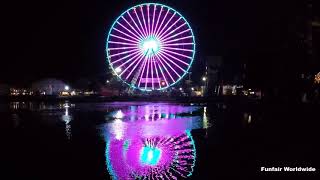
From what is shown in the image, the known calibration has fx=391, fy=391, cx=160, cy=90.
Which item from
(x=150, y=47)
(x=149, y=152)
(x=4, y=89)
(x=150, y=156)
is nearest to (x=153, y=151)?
(x=149, y=152)

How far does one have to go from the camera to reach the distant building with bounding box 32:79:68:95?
2990 inches

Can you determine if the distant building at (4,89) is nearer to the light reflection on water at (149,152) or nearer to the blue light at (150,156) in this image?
the light reflection on water at (149,152)

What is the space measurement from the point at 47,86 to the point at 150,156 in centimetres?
7022

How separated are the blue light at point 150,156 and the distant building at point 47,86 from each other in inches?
2688

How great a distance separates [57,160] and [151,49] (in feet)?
86.6

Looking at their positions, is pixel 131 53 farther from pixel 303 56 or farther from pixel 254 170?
pixel 254 170

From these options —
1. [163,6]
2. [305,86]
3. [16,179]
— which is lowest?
[16,179]

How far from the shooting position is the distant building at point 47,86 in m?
75.9

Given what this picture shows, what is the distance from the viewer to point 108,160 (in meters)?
9.21

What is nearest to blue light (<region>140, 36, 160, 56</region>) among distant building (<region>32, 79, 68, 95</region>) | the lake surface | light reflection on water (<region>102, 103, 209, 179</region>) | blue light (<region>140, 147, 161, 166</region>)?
the lake surface

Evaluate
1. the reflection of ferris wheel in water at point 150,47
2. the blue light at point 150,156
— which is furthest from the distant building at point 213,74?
the blue light at point 150,156

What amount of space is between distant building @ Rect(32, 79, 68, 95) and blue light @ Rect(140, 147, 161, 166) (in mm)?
68274

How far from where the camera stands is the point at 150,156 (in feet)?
31.9

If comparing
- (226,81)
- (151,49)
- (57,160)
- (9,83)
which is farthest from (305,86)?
(9,83)
